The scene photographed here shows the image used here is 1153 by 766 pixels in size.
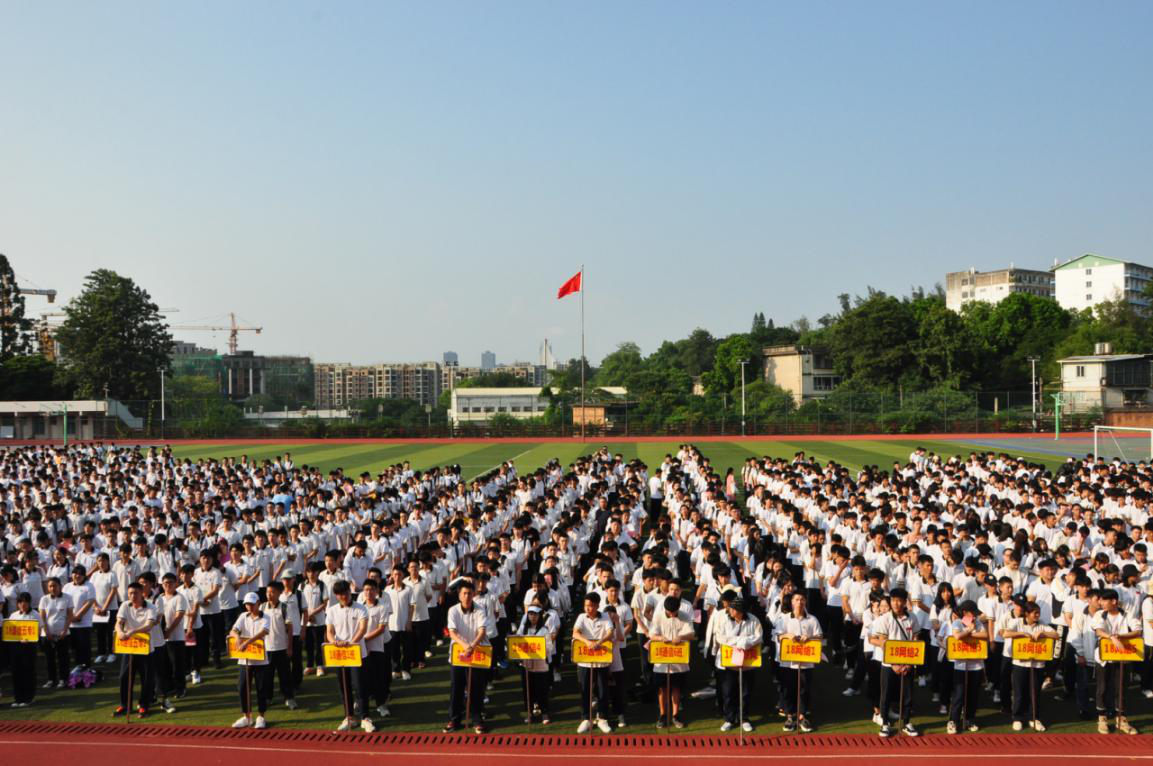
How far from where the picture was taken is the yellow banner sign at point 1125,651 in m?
8.43

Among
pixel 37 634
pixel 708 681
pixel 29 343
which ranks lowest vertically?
pixel 708 681

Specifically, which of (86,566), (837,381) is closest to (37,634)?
(86,566)

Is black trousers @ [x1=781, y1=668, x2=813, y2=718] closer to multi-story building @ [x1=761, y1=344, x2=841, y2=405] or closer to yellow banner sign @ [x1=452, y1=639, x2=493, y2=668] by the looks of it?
yellow banner sign @ [x1=452, y1=639, x2=493, y2=668]

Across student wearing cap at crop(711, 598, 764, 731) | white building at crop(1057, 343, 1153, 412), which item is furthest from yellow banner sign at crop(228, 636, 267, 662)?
white building at crop(1057, 343, 1153, 412)

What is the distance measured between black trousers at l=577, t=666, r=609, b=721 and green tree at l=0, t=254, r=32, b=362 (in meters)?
85.7

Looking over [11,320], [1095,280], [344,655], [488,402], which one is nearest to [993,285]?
[1095,280]

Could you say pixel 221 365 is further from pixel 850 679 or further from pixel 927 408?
pixel 850 679

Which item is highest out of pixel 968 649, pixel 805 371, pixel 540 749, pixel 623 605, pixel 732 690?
pixel 805 371

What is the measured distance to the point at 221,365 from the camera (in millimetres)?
160375

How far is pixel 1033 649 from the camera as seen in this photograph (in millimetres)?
8445

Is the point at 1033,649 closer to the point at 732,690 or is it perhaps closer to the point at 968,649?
the point at 968,649

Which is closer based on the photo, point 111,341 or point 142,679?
point 142,679

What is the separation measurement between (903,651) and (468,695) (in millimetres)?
4262

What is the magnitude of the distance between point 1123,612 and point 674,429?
45312 mm
